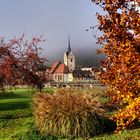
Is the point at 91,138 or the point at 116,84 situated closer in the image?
the point at 116,84

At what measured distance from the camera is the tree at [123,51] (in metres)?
7.97

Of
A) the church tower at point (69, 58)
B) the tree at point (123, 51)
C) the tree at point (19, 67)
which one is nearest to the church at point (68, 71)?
the church tower at point (69, 58)

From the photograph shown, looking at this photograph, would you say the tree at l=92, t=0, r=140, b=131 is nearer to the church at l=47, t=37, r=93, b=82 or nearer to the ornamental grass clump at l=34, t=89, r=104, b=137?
the ornamental grass clump at l=34, t=89, r=104, b=137

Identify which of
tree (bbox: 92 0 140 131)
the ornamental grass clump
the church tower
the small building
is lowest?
the ornamental grass clump

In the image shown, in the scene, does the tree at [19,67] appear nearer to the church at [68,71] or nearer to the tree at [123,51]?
the tree at [123,51]

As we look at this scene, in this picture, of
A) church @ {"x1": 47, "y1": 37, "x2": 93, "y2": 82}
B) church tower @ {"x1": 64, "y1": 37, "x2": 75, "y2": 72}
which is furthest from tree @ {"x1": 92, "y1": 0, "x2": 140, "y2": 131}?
church tower @ {"x1": 64, "y1": 37, "x2": 75, "y2": 72}

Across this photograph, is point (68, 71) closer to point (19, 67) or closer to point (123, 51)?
point (19, 67)

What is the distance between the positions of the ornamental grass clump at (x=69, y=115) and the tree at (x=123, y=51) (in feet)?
21.8

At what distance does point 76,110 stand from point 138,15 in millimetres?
7737

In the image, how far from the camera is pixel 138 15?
813 centimetres

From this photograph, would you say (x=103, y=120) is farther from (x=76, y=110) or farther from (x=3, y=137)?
(x=3, y=137)

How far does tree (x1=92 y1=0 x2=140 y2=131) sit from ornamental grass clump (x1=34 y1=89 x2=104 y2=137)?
6.63 m

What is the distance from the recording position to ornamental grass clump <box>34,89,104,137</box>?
15211 mm

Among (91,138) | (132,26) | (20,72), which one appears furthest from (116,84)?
(20,72)
